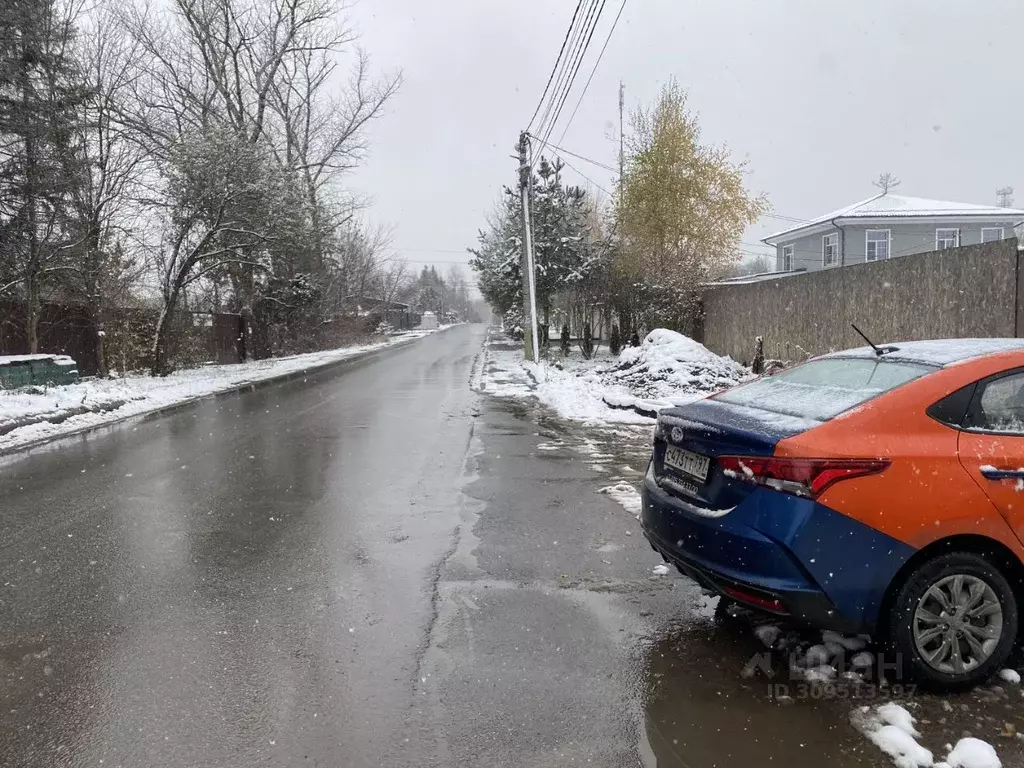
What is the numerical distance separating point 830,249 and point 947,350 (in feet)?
106

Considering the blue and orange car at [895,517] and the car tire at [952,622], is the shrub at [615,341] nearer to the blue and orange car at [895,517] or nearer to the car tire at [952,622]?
the blue and orange car at [895,517]

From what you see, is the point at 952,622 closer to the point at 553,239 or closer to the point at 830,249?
the point at 553,239

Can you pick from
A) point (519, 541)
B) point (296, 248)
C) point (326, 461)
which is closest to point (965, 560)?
point (519, 541)

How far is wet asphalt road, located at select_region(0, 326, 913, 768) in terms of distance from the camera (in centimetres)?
285

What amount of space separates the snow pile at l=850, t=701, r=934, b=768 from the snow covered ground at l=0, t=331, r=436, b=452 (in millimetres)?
10581

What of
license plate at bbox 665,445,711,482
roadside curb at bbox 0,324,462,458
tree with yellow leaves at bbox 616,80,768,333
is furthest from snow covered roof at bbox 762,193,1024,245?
license plate at bbox 665,445,711,482

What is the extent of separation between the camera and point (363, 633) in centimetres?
382

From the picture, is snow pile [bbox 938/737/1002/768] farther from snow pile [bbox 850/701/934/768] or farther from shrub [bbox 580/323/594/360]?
shrub [bbox 580/323/594/360]

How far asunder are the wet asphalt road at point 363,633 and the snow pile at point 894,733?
3.1 inches

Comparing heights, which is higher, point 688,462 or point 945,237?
point 945,237

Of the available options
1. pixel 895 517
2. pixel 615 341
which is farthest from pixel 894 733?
pixel 615 341

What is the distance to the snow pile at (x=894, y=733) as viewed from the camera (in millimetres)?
2682

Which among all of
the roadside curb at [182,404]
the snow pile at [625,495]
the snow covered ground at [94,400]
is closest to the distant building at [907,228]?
the roadside curb at [182,404]

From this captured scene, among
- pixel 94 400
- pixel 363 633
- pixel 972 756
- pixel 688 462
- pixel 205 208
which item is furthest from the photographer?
pixel 205 208
